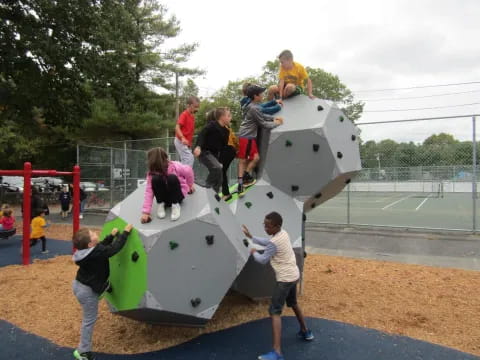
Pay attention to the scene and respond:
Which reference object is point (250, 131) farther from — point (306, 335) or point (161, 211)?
point (306, 335)

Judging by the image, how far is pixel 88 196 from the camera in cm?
1861

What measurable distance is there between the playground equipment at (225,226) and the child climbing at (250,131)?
13 cm

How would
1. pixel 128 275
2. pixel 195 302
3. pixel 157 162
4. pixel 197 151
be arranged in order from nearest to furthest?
pixel 195 302 → pixel 128 275 → pixel 157 162 → pixel 197 151

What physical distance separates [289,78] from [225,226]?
2942 mm

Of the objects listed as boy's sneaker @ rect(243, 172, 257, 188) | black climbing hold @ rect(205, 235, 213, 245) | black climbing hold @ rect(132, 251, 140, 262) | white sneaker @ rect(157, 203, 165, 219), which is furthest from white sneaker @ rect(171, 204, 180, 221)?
boy's sneaker @ rect(243, 172, 257, 188)

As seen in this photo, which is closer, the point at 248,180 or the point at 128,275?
the point at 128,275

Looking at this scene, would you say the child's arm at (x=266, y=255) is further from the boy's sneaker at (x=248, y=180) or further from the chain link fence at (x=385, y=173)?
the chain link fence at (x=385, y=173)

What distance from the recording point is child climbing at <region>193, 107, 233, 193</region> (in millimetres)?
5000

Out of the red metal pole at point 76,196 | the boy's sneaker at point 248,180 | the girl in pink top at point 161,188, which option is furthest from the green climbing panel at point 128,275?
the red metal pole at point 76,196

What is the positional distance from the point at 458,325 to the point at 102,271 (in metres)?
4.47

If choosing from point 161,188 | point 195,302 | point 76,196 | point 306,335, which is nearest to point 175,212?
point 161,188

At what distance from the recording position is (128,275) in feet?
11.9

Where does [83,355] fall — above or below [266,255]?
below

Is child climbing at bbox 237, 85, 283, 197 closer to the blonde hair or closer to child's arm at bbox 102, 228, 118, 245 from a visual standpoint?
the blonde hair
